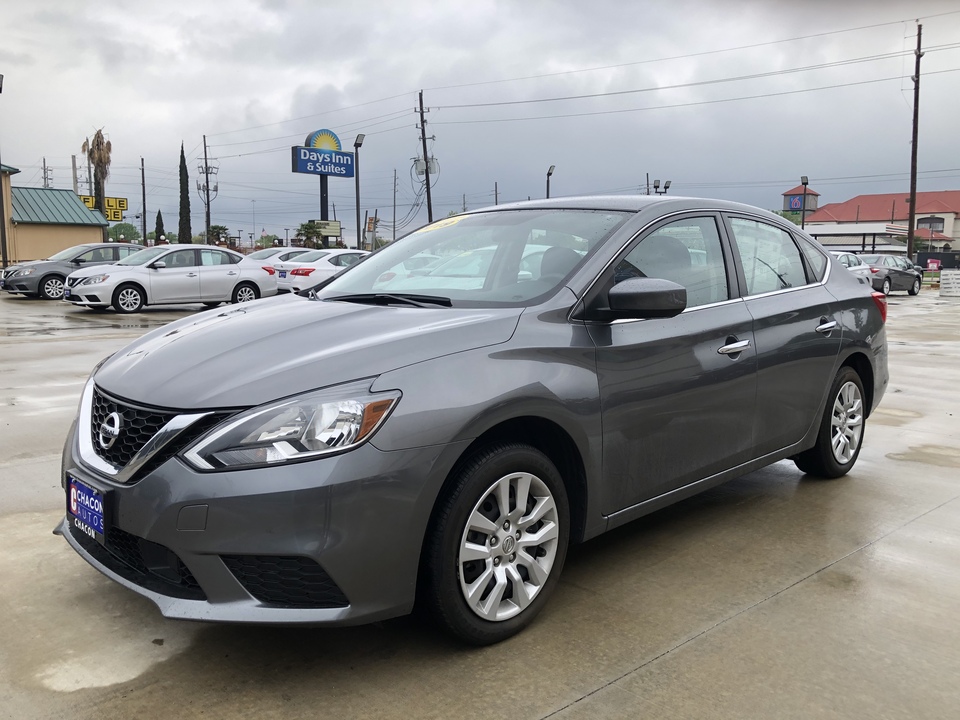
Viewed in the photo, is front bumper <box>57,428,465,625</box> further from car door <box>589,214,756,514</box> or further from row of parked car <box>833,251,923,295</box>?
row of parked car <box>833,251,923,295</box>

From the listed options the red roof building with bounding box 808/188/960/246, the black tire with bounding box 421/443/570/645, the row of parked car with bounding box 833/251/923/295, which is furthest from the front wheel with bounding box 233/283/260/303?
the red roof building with bounding box 808/188/960/246

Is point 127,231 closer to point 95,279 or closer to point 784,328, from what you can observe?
point 95,279

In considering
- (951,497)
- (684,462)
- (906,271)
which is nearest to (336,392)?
(684,462)

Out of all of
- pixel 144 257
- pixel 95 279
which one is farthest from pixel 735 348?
pixel 144 257

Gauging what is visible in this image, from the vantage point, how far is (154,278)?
17.9m

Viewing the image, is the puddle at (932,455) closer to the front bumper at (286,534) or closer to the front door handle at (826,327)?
the front door handle at (826,327)

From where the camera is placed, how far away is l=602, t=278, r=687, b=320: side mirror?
3191 millimetres

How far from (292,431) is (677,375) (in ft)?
5.78

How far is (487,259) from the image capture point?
3828 millimetres

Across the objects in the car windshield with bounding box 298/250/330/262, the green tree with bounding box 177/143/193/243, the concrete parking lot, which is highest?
the green tree with bounding box 177/143/193/243

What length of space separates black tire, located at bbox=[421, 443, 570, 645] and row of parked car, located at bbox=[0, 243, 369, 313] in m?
13.7

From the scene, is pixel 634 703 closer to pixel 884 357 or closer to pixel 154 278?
pixel 884 357

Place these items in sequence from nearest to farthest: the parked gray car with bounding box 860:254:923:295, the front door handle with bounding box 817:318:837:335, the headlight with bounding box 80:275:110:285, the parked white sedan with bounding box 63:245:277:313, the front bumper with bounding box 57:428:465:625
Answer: the front bumper with bounding box 57:428:465:625, the front door handle with bounding box 817:318:837:335, the headlight with bounding box 80:275:110:285, the parked white sedan with bounding box 63:245:277:313, the parked gray car with bounding box 860:254:923:295

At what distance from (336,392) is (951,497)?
3867 mm
